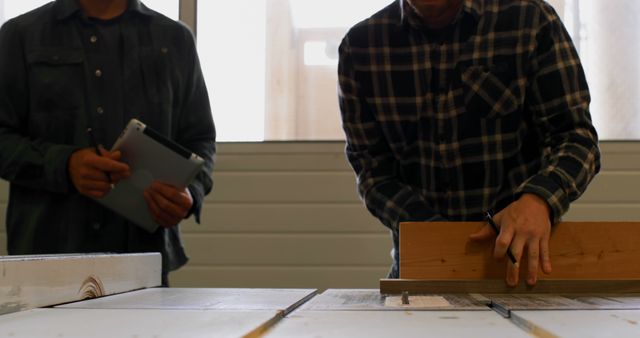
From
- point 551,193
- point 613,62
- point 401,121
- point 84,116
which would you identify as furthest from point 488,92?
point 613,62

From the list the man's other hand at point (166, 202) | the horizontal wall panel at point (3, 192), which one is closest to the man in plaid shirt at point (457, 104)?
the man's other hand at point (166, 202)

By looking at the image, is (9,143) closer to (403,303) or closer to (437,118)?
(437,118)

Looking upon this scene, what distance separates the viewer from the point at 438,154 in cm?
184

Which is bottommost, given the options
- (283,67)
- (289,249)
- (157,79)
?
(289,249)

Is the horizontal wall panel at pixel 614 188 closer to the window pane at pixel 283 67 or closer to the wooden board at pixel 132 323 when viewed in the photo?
the window pane at pixel 283 67

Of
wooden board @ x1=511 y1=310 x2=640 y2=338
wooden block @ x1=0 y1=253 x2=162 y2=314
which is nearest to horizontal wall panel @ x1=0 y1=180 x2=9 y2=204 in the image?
wooden block @ x1=0 y1=253 x2=162 y2=314

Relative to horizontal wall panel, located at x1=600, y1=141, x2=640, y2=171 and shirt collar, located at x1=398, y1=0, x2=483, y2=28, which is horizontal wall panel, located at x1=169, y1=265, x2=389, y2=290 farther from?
shirt collar, located at x1=398, y1=0, x2=483, y2=28

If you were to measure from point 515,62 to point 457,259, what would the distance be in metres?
0.56

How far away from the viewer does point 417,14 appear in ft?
5.94

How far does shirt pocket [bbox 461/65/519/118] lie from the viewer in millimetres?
1805

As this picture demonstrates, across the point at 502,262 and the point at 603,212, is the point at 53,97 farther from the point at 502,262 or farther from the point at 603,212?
the point at 603,212

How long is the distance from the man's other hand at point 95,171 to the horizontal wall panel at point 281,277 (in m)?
1.63

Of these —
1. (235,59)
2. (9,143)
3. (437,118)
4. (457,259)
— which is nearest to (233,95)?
(235,59)

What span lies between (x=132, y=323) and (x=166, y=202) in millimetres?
1039
